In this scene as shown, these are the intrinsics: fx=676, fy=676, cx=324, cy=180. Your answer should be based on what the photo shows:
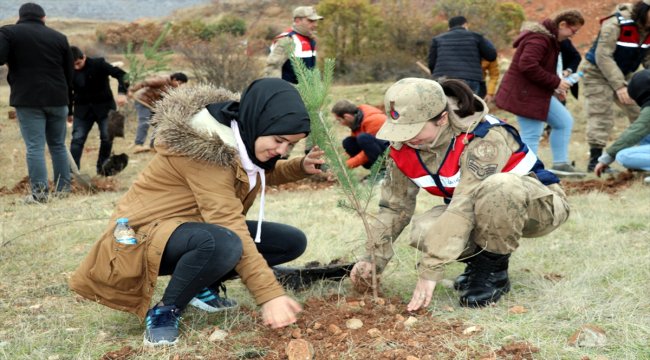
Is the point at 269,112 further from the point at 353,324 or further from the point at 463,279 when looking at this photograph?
the point at 463,279

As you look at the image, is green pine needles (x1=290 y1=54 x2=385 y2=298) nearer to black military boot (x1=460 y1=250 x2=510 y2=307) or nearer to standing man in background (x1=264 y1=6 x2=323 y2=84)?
black military boot (x1=460 y1=250 x2=510 y2=307)

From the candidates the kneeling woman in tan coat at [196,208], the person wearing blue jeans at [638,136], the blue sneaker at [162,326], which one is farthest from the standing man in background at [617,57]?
the blue sneaker at [162,326]

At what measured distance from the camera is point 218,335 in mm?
2729

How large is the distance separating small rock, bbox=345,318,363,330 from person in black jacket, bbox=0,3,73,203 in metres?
4.27

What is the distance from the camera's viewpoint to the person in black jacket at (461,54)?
22.5 ft

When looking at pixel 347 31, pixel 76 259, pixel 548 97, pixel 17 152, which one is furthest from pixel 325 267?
pixel 347 31

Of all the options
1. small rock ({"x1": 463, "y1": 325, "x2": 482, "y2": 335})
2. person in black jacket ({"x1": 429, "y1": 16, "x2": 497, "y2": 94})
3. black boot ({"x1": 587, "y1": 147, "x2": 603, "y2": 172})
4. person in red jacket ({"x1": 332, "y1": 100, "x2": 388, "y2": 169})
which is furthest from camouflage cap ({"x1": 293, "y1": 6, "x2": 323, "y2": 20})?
small rock ({"x1": 463, "y1": 325, "x2": 482, "y2": 335})

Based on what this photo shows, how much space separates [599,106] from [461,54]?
148 cm

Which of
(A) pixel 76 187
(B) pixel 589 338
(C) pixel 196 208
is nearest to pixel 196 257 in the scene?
(C) pixel 196 208

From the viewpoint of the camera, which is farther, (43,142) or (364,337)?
(43,142)

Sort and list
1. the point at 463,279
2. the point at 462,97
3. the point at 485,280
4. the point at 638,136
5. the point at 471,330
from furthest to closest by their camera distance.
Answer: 1. the point at 638,136
2. the point at 463,279
3. the point at 485,280
4. the point at 462,97
5. the point at 471,330

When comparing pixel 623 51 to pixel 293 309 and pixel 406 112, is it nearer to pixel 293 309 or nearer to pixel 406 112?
pixel 406 112

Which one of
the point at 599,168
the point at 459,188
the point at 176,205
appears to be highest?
the point at 459,188

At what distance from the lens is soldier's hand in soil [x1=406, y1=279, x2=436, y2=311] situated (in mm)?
2748
